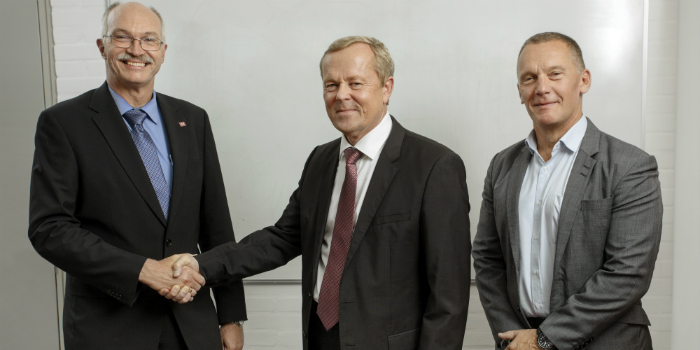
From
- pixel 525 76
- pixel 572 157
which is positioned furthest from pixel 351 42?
pixel 572 157

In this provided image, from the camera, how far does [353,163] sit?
1637 mm

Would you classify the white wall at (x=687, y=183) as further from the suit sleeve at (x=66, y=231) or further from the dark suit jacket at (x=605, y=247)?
the suit sleeve at (x=66, y=231)

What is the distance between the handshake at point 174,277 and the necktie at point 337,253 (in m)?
0.45

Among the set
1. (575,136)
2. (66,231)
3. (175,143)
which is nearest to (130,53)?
(175,143)

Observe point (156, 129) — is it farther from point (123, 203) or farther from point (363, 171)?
point (363, 171)

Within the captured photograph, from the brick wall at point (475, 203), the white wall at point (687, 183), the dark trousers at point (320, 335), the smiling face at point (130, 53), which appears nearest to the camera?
the dark trousers at point (320, 335)

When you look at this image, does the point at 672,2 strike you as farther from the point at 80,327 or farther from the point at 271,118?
the point at 80,327

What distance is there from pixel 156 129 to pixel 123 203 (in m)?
0.30

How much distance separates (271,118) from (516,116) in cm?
115

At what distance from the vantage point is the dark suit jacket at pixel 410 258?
146 cm

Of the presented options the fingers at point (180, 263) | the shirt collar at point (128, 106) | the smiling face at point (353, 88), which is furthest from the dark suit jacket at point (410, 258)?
the shirt collar at point (128, 106)

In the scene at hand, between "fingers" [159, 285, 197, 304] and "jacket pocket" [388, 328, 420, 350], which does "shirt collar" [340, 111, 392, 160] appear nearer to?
"jacket pocket" [388, 328, 420, 350]

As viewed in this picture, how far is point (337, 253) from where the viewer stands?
61.6 inches

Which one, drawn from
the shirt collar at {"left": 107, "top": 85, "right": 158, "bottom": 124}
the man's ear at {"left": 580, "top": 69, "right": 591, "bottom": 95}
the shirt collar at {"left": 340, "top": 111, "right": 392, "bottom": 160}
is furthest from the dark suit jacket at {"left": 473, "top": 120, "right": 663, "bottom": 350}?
the shirt collar at {"left": 107, "top": 85, "right": 158, "bottom": 124}
